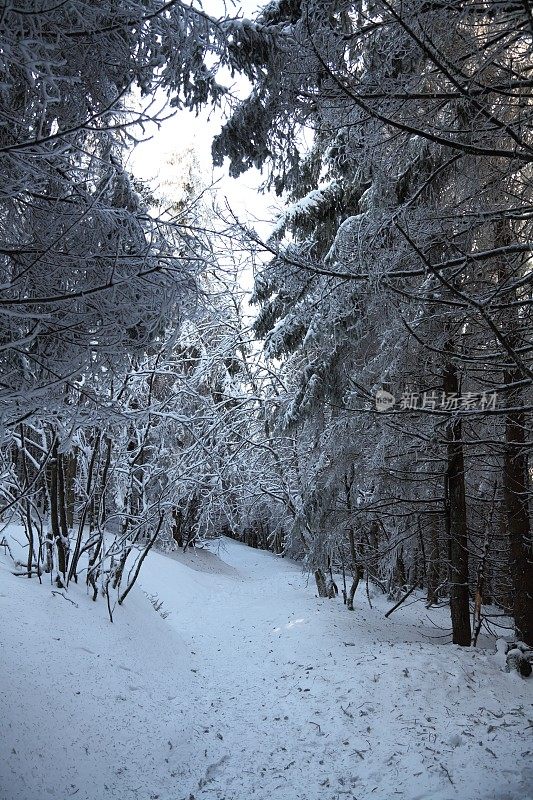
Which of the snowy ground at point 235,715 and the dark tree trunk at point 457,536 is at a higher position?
the dark tree trunk at point 457,536

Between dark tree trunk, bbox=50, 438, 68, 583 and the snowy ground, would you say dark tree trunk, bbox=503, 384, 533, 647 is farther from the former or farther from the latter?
dark tree trunk, bbox=50, 438, 68, 583

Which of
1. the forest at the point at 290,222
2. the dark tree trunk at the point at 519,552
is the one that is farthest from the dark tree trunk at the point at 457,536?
the dark tree trunk at the point at 519,552

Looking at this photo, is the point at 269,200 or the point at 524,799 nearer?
the point at 524,799

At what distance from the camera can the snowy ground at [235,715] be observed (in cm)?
349

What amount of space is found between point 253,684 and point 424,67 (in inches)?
246

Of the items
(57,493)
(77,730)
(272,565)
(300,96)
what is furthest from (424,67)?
(272,565)

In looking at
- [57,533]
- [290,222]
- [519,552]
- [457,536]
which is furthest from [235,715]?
[290,222]

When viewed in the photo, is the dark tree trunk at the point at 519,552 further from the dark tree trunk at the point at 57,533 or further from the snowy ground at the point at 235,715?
the dark tree trunk at the point at 57,533

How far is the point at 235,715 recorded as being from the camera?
198 inches

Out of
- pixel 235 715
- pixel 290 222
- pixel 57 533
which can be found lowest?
pixel 235 715

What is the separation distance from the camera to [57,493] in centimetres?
680

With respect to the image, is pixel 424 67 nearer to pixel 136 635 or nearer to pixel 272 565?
pixel 136 635

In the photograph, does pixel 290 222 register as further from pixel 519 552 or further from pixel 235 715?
pixel 235 715

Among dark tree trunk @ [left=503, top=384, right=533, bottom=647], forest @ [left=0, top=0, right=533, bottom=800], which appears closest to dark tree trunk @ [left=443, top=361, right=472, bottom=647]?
forest @ [left=0, top=0, right=533, bottom=800]
